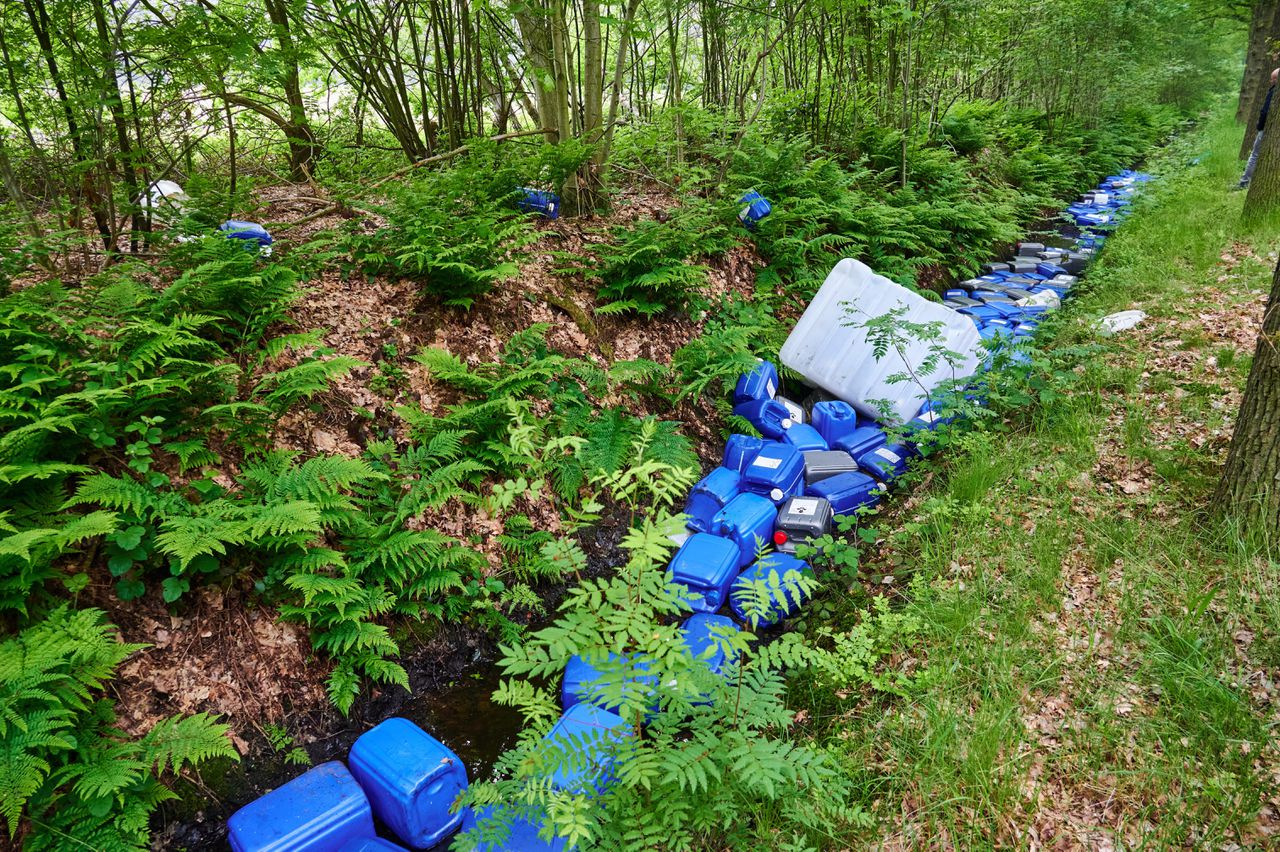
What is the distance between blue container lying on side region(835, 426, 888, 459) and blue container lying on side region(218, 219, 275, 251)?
4.69 meters

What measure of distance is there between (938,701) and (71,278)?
566 centimetres

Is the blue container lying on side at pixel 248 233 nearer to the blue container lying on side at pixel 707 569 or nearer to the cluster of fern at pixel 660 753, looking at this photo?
the blue container lying on side at pixel 707 569

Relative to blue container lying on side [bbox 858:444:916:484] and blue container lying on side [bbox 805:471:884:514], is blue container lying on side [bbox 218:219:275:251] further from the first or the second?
blue container lying on side [bbox 858:444:916:484]

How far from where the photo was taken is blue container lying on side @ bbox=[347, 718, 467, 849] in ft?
8.59

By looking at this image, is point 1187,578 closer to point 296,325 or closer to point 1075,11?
point 296,325

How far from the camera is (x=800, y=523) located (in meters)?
4.16

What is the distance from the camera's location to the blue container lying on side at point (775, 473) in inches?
176

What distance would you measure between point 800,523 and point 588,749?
232 cm

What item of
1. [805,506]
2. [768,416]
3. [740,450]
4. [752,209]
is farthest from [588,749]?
[752,209]

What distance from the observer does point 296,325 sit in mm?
4105

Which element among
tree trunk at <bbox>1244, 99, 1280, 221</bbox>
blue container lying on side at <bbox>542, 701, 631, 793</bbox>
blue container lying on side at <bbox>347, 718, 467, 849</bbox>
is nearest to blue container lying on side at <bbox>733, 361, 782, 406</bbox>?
blue container lying on side at <bbox>542, 701, 631, 793</bbox>

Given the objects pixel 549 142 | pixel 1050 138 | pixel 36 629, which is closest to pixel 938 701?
pixel 36 629

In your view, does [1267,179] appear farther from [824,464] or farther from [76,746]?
[76,746]

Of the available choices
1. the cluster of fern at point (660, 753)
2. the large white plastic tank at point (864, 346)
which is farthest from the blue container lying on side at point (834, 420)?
the cluster of fern at point (660, 753)
